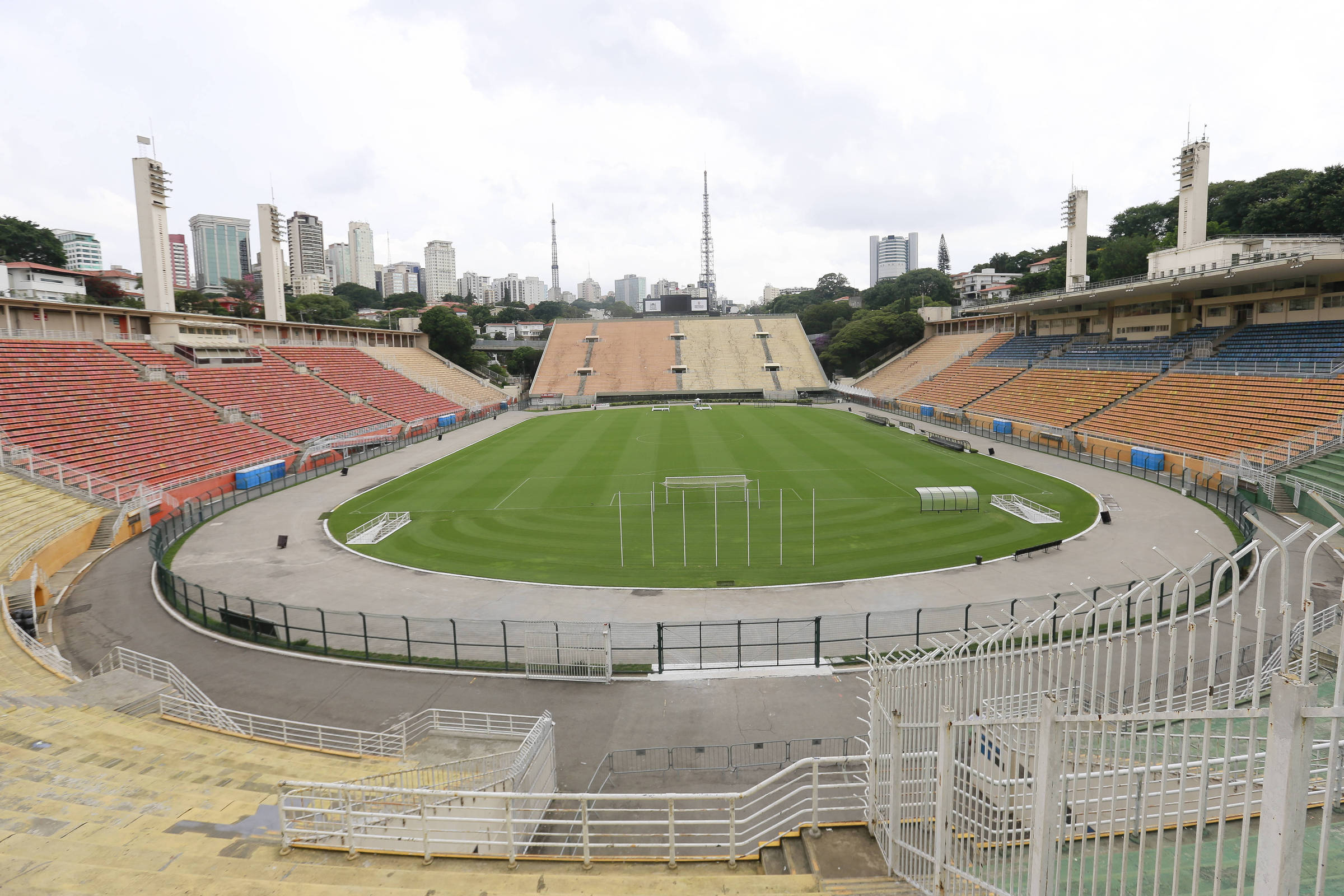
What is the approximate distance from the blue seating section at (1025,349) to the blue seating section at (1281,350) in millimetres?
17924

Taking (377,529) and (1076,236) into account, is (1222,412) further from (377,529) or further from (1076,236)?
(377,529)

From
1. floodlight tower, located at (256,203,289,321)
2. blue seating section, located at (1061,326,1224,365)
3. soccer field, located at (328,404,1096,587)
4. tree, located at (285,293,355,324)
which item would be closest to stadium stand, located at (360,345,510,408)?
floodlight tower, located at (256,203,289,321)

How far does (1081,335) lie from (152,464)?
69829mm

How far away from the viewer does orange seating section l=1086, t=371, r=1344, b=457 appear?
112 feet

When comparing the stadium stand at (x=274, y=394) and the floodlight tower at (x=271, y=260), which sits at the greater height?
the floodlight tower at (x=271, y=260)

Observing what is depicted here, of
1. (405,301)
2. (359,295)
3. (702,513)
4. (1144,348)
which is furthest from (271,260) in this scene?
(359,295)

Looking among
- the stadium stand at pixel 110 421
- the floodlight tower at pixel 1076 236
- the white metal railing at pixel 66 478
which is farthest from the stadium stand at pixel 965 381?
the white metal railing at pixel 66 478

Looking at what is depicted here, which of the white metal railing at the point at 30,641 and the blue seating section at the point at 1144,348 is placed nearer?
the white metal railing at the point at 30,641

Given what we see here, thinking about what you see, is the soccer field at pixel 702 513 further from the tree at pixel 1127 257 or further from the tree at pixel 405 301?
the tree at pixel 405 301

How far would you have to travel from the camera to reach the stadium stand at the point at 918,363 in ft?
263

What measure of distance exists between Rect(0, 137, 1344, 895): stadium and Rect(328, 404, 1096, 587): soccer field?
0.32 m

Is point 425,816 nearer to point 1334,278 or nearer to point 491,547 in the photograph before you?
point 491,547

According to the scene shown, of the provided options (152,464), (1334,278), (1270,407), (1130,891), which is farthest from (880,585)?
(1334,278)

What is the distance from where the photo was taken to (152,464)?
3472 cm
